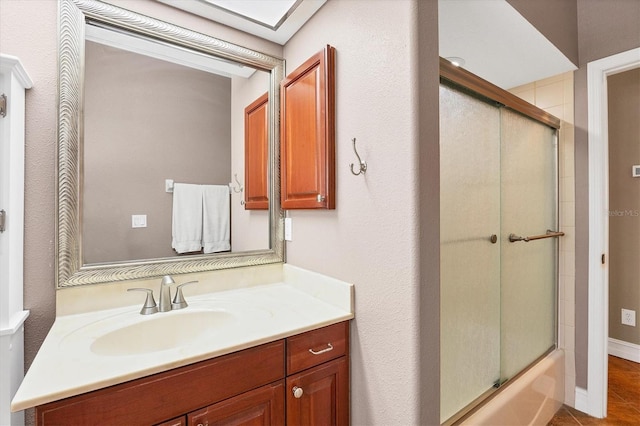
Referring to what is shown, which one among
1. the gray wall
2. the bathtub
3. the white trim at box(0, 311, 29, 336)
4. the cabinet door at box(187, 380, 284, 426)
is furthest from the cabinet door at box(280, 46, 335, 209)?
the gray wall

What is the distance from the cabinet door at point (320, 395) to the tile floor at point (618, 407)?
4.88 feet

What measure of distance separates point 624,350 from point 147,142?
3.87 m

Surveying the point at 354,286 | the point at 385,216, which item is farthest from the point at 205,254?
the point at 385,216

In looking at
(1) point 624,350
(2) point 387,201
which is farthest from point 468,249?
(1) point 624,350

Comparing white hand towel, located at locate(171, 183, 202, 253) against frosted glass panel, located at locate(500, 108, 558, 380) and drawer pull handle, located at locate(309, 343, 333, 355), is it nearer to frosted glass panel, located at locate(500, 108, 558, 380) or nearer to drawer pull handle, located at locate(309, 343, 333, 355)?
drawer pull handle, located at locate(309, 343, 333, 355)

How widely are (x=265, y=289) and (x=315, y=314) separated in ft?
1.47

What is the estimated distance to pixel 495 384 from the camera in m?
1.59

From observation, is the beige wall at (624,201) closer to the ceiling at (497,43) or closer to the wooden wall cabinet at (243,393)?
the ceiling at (497,43)

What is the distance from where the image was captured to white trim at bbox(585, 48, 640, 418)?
185 cm

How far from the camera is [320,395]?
3.84 feet

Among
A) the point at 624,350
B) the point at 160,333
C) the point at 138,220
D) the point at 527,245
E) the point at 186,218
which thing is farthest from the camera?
the point at 624,350

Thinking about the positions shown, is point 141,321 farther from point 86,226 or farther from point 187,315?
point 86,226

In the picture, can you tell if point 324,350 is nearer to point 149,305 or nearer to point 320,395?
point 320,395

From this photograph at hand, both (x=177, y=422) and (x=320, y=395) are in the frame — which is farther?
(x=320, y=395)
